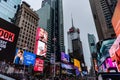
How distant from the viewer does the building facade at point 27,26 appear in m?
Answer: 81.4

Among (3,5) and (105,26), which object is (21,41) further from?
(105,26)

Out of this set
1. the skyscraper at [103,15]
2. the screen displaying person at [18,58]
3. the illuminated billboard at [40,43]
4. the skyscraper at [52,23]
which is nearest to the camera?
the screen displaying person at [18,58]

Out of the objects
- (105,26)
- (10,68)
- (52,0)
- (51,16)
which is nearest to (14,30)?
(10,68)

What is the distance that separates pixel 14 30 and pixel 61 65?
41.3 meters

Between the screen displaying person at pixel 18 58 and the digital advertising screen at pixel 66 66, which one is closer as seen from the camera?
the screen displaying person at pixel 18 58

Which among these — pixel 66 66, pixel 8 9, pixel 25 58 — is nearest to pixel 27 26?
pixel 8 9

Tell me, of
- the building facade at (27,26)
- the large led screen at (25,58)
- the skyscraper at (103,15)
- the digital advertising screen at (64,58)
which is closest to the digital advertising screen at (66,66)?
the digital advertising screen at (64,58)

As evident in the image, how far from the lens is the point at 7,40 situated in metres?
18.9

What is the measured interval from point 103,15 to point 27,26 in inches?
2032

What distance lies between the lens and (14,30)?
20125mm

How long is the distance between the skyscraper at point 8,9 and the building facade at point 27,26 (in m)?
6.58

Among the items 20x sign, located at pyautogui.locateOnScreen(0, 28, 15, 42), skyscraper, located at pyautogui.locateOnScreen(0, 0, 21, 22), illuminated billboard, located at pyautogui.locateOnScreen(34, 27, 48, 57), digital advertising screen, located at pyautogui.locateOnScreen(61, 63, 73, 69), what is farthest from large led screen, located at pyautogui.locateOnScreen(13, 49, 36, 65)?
skyscraper, located at pyautogui.locateOnScreen(0, 0, 21, 22)

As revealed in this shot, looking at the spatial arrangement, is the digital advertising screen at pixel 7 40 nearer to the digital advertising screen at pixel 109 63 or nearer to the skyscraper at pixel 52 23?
the digital advertising screen at pixel 109 63

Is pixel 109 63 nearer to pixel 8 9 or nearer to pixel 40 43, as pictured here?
pixel 40 43
